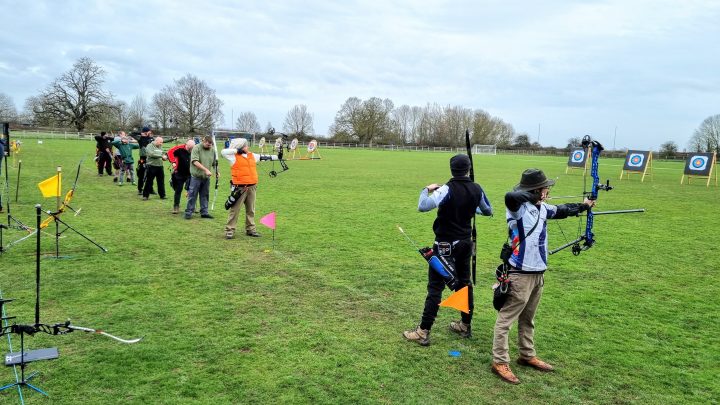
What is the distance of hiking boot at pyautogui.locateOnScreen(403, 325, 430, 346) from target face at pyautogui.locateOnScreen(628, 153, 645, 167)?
89.8 ft

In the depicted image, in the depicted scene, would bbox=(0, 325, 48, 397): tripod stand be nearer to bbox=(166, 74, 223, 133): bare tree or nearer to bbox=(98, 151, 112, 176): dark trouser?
bbox=(98, 151, 112, 176): dark trouser

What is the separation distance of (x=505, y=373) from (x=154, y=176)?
41.8 feet

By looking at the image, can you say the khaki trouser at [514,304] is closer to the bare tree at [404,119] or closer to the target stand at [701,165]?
the target stand at [701,165]

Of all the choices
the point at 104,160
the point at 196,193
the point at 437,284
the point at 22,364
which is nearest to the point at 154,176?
the point at 196,193

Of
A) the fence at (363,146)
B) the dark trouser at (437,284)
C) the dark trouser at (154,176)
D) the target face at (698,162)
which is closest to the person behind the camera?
the dark trouser at (437,284)

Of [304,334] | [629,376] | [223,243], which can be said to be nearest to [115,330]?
[304,334]

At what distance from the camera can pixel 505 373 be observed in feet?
14.4

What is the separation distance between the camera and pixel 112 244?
8.92m

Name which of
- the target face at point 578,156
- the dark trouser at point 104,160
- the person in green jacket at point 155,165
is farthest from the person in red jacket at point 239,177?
the target face at point 578,156

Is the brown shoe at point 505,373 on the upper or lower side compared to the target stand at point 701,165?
lower

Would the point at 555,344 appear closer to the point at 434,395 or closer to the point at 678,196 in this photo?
the point at 434,395

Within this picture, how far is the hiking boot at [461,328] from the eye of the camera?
533 cm

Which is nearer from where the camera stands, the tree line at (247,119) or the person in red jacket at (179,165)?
the person in red jacket at (179,165)

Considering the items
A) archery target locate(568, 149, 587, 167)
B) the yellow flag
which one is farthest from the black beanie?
archery target locate(568, 149, 587, 167)
